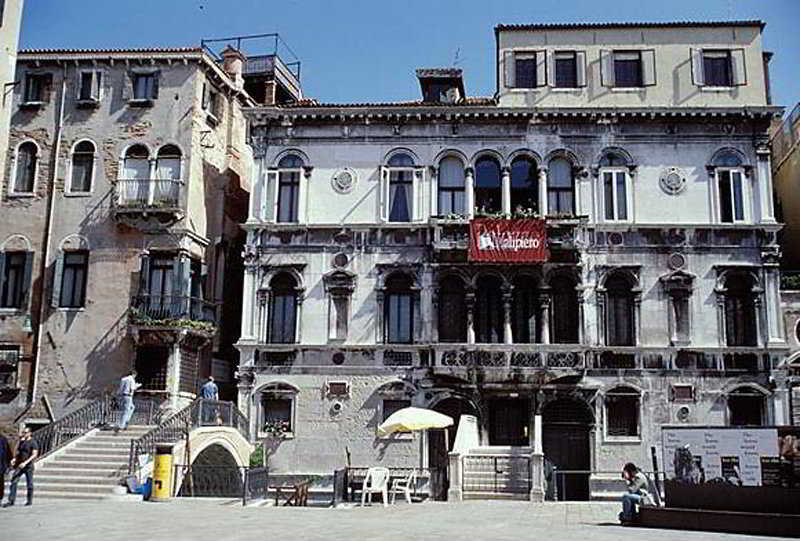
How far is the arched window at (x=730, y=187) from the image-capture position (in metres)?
30.7

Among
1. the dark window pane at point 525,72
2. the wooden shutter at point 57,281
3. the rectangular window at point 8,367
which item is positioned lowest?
the rectangular window at point 8,367

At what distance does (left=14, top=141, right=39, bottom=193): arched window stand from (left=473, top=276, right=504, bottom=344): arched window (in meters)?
16.1

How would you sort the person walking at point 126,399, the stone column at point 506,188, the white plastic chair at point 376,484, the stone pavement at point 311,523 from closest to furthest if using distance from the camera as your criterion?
the stone pavement at point 311,523, the white plastic chair at point 376,484, the person walking at point 126,399, the stone column at point 506,188

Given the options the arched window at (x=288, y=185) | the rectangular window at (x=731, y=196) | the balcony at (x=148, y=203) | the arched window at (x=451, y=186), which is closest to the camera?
the balcony at (x=148, y=203)

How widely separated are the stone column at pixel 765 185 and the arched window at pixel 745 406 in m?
5.83

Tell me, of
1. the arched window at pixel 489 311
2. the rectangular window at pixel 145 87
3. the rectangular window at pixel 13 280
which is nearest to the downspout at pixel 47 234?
the rectangular window at pixel 13 280

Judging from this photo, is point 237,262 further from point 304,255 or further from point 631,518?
point 631,518

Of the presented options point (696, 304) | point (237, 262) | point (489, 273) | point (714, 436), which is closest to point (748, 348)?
point (696, 304)

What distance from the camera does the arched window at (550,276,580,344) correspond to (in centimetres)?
3030

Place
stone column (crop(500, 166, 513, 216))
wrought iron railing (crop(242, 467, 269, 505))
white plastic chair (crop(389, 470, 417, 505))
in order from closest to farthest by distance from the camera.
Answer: wrought iron railing (crop(242, 467, 269, 505))
white plastic chair (crop(389, 470, 417, 505))
stone column (crop(500, 166, 513, 216))

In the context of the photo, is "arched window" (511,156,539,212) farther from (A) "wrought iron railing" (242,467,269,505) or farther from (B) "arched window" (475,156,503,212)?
(A) "wrought iron railing" (242,467,269,505)

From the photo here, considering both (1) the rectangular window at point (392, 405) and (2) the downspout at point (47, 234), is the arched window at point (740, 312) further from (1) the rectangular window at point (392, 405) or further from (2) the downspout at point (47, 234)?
(2) the downspout at point (47, 234)

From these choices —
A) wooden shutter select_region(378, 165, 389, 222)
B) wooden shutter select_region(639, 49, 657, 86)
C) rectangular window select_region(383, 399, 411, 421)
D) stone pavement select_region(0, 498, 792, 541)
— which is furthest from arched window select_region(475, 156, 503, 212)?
stone pavement select_region(0, 498, 792, 541)

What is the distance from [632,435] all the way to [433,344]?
23.3 ft
